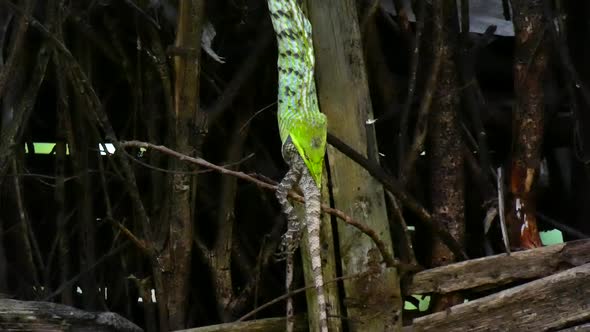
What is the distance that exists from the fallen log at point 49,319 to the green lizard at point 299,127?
0.43 meters

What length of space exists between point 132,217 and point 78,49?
416 mm

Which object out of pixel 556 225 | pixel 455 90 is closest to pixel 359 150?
pixel 455 90

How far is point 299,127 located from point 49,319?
0.65 m

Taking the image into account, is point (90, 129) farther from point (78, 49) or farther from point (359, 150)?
point (359, 150)

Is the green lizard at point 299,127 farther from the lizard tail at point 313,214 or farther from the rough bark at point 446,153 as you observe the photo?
the rough bark at point 446,153

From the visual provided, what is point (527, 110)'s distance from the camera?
1877 millimetres

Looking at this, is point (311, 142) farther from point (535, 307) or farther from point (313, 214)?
point (535, 307)

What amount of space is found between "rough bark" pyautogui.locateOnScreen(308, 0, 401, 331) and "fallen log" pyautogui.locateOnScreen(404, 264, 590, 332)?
16 cm

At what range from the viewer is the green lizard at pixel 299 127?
4.39ft

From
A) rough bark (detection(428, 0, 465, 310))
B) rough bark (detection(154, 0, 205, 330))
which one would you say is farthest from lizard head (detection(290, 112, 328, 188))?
rough bark (detection(428, 0, 465, 310))

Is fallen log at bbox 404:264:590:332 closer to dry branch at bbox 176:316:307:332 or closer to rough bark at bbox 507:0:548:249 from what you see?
rough bark at bbox 507:0:548:249

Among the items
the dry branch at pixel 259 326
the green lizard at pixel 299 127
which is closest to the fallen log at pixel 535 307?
the dry branch at pixel 259 326

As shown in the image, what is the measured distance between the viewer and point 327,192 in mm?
1708

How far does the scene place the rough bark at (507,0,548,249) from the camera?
187cm
